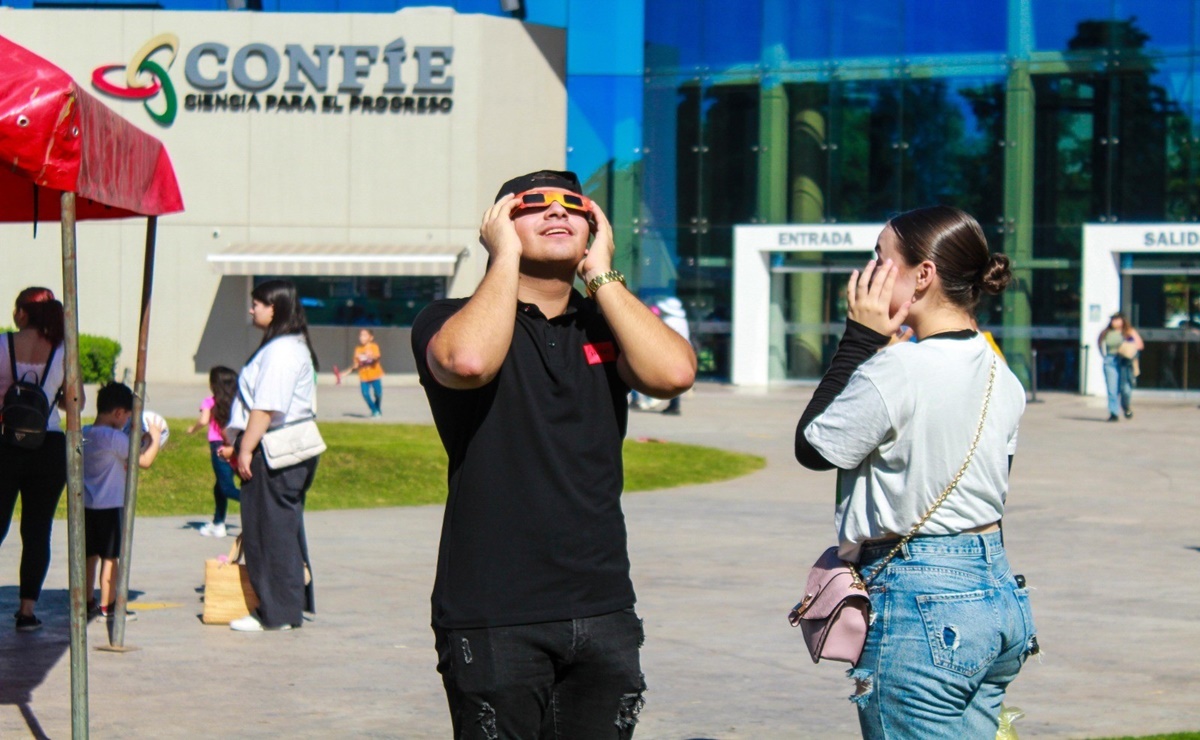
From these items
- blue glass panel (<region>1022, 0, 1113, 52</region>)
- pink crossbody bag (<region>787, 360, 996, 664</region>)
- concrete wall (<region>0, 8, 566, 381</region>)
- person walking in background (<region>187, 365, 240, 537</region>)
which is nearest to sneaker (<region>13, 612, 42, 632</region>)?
person walking in background (<region>187, 365, 240, 537</region>)

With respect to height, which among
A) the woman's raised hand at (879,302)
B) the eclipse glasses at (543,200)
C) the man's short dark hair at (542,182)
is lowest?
the woman's raised hand at (879,302)

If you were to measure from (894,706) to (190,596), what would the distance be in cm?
676

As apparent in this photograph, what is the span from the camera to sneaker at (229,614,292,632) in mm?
8133

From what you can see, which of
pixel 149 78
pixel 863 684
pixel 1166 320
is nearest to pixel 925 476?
pixel 863 684

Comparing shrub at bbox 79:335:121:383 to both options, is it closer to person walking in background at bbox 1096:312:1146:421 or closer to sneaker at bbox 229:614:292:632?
person walking in background at bbox 1096:312:1146:421

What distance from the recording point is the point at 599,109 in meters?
34.8

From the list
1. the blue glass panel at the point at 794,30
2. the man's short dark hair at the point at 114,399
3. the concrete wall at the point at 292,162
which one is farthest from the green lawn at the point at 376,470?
the blue glass panel at the point at 794,30

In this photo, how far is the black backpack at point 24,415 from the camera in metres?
7.41

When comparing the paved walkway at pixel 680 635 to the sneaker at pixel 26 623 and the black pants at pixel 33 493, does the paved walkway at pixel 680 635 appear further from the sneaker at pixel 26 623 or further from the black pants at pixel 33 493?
the black pants at pixel 33 493

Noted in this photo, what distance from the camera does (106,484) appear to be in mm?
8453

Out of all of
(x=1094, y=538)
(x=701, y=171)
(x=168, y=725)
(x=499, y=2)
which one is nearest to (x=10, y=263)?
(x=499, y=2)

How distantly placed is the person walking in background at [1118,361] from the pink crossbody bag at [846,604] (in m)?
22.1

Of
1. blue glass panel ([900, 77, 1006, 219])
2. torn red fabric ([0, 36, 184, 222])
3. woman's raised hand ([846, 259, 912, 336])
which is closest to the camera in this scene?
woman's raised hand ([846, 259, 912, 336])

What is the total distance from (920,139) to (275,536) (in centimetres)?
2648
